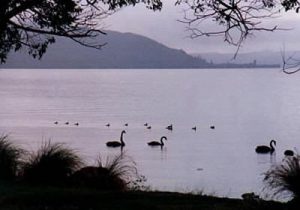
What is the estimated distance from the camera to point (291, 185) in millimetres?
9773

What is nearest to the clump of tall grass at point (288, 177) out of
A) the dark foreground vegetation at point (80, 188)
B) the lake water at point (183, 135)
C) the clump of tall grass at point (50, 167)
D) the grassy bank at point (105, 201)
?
the dark foreground vegetation at point (80, 188)

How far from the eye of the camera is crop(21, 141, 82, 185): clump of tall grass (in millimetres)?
11719

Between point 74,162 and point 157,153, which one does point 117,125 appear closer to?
point 157,153

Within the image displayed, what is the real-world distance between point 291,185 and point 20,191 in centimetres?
380

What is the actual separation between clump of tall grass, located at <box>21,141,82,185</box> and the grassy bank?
132 centimetres

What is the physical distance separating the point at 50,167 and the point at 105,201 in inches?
113

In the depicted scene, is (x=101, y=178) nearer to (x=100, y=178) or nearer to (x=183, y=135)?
(x=100, y=178)

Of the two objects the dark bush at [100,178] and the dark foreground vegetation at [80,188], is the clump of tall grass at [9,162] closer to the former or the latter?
the dark foreground vegetation at [80,188]

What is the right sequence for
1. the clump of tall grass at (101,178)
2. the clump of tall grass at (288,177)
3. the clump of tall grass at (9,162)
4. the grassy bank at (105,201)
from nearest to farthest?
the grassy bank at (105,201), the clump of tall grass at (288,177), the clump of tall grass at (101,178), the clump of tall grass at (9,162)

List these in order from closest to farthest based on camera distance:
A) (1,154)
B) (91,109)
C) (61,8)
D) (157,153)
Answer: (61,8)
(1,154)
(157,153)
(91,109)

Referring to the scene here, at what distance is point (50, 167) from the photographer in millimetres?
11898

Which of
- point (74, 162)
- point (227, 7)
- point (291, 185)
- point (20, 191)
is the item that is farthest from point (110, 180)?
point (227, 7)

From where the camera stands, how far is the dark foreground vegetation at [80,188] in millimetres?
8914

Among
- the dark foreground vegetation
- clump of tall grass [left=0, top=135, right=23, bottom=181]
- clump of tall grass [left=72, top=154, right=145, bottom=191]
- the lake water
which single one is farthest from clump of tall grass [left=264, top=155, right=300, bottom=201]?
the lake water
